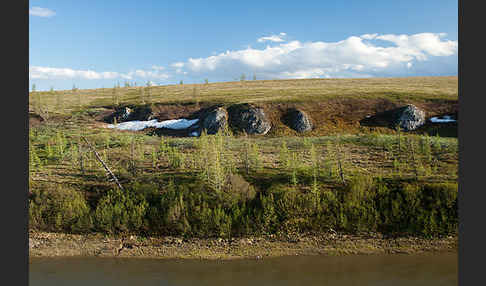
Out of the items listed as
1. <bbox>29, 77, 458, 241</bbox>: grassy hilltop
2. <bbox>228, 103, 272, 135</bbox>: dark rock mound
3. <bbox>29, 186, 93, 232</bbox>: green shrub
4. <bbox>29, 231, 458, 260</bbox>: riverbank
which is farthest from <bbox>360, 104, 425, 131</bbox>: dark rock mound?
<bbox>29, 186, 93, 232</bbox>: green shrub

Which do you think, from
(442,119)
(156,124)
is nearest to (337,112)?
(442,119)

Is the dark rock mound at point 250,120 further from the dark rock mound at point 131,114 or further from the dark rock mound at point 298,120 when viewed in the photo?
the dark rock mound at point 131,114

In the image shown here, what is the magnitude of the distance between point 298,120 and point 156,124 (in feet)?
82.5

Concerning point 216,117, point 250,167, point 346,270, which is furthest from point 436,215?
point 216,117

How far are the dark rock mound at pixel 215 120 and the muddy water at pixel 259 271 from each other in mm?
27140

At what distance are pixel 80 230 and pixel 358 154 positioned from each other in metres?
27.4

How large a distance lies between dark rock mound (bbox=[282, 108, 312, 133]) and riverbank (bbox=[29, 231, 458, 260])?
82.5ft

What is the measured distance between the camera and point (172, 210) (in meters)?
18.9

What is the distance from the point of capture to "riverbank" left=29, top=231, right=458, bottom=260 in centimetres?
1661

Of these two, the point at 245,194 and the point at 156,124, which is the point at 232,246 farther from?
the point at 156,124

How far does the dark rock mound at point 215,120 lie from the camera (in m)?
41.8

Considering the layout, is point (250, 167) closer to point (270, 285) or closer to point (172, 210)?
point (172, 210)

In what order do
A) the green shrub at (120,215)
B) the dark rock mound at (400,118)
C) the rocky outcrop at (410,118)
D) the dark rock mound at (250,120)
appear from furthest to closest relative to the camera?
the dark rock mound at (250,120), the dark rock mound at (400,118), the rocky outcrop at (410,118), the green shrub at (120,215)

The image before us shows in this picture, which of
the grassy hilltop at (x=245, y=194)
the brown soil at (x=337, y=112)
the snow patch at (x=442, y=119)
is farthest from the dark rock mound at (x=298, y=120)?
the snow patch at (x=442, y=119)
